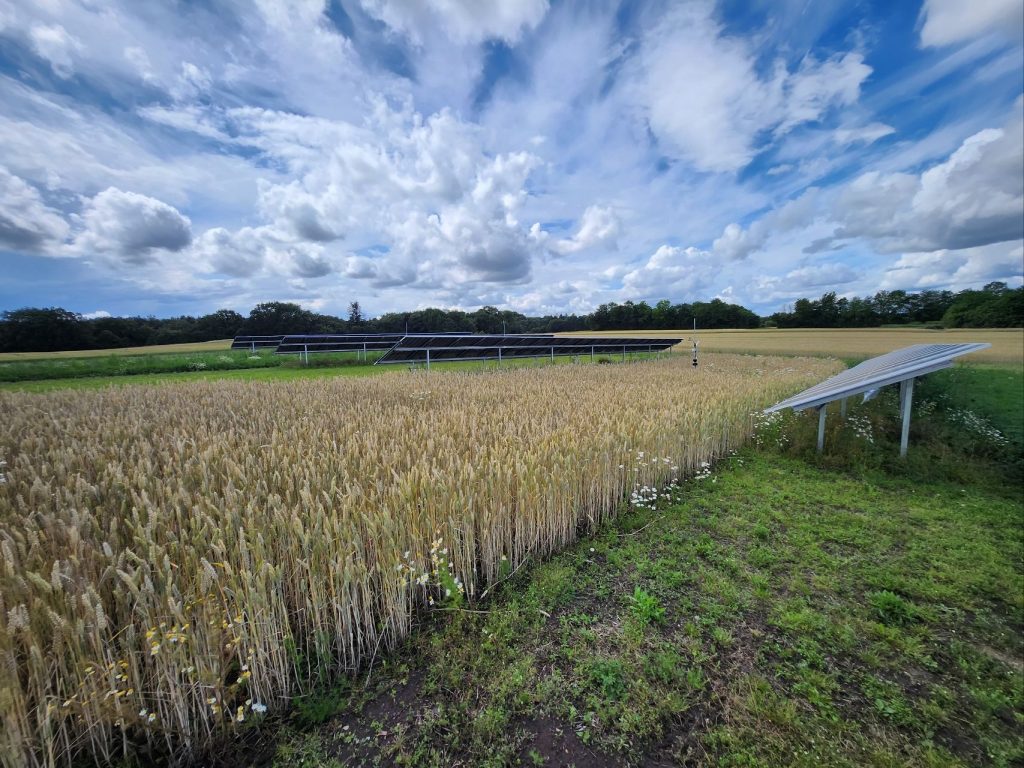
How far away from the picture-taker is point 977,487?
6277mm

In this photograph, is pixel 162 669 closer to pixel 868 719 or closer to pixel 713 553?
pixel 868 719

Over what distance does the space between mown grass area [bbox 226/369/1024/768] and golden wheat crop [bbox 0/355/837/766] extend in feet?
1.20

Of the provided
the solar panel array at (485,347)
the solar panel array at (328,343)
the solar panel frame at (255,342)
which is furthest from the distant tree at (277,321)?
the solar panel array at (485,347)

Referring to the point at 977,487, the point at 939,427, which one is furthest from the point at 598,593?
the point at 939,427

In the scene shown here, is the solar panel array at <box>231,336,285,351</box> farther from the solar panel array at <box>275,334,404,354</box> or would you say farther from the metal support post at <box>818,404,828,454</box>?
the metal support post at <box>818,404,828,454</box>

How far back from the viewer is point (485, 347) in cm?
2217

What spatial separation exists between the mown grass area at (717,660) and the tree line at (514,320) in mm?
50417

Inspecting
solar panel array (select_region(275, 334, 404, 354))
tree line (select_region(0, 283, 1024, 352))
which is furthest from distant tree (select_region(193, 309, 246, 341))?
solar panel array (select_region(275, 334, 404, 354))

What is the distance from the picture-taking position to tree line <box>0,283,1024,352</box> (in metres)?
42.8

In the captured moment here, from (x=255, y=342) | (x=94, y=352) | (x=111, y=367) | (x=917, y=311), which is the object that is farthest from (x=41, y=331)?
(x=917, y=311)

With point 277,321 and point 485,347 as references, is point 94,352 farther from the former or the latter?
point 485,347

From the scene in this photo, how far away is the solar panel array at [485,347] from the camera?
773 inches

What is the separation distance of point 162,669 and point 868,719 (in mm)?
4093

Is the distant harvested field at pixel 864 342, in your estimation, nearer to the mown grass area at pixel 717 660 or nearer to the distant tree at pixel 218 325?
the mown grass area at pixel 717 660
